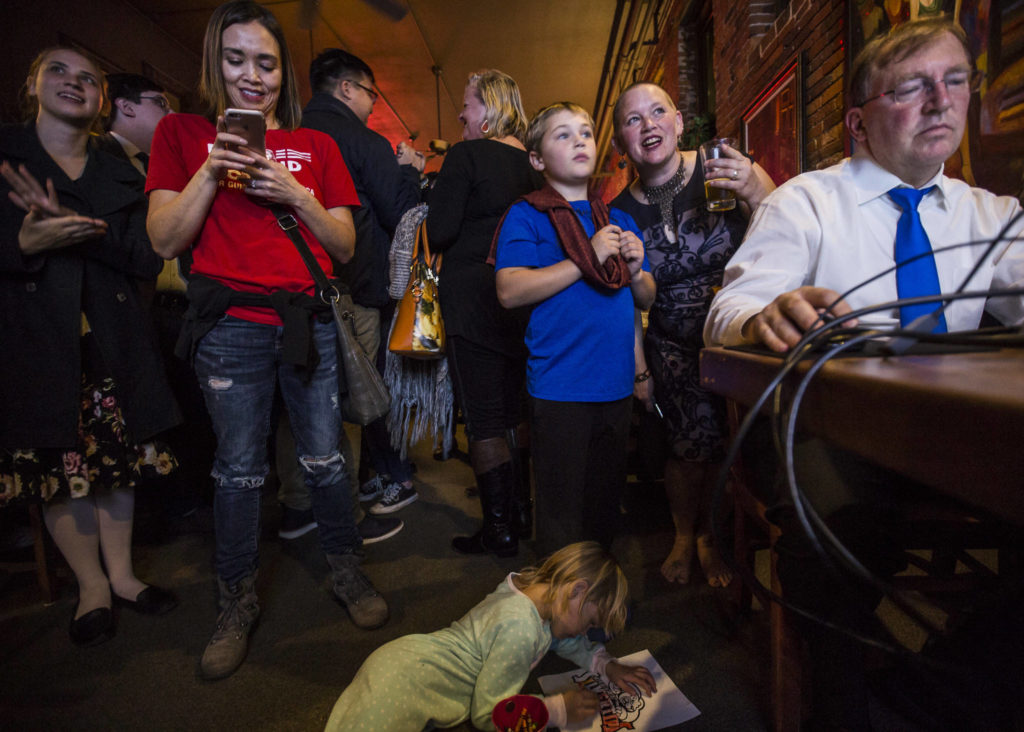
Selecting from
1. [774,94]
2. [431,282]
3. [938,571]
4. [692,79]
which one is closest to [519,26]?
[692,79]

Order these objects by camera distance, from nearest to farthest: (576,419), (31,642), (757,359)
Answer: (757,359)
(576,419)
(31,642)

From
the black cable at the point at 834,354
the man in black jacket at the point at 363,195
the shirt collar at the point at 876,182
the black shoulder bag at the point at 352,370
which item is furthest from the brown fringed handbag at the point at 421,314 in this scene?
the black cable at the point at 834,354

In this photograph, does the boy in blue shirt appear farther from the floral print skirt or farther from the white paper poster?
the floral print skirt

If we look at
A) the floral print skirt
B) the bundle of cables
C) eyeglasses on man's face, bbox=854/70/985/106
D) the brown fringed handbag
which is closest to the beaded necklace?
eyeglasses on man's face, bbox=854/70/985/106

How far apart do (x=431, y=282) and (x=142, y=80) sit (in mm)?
1548

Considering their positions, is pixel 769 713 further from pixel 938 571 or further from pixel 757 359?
pixel 757 359

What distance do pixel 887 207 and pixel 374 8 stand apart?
14.4ft

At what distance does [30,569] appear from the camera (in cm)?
192

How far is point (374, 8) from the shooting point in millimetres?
4148

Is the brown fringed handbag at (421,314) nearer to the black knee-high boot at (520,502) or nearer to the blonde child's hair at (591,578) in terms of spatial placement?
the black knee-high boot at (520,502)

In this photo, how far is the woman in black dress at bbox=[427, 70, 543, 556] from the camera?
5.80 feet

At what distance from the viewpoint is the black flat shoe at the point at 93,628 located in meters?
1.50

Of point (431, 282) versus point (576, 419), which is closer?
point (576, 419)

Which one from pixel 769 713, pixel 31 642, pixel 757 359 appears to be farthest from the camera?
pixel 31 642
